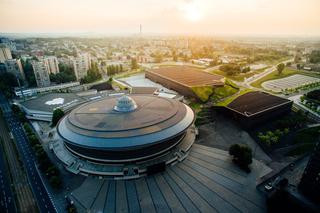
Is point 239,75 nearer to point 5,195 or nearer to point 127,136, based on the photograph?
point 127,136

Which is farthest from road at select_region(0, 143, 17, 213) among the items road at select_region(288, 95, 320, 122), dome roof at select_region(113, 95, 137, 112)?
road at select_region(288, 95, 320, 122)

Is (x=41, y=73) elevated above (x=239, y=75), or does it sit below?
above

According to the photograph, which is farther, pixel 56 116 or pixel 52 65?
pixel 52 65

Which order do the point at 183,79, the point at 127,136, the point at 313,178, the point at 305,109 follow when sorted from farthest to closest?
the point at 183,79, the point at 305,109, the point at 127,136, the point at 313,178

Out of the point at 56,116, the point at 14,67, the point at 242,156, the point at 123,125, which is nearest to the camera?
the point at 242,156

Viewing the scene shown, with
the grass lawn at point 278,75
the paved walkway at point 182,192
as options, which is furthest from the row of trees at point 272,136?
the grass lawn at point 278,75

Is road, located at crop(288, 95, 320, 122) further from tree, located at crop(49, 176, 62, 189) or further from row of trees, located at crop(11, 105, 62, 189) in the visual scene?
row of trees, located at crop(11, 105, 62, 189)

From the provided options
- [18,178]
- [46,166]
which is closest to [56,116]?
[46,166]
